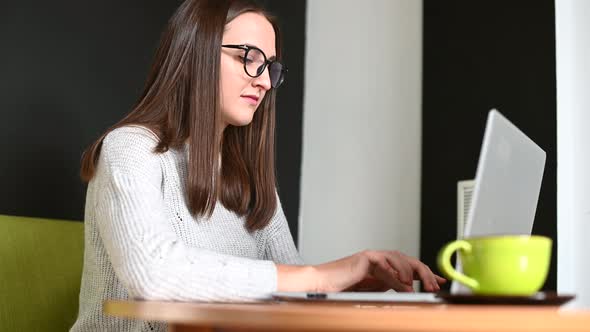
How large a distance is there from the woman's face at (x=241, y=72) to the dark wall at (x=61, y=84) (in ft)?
2.90

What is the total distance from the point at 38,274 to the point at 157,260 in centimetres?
102

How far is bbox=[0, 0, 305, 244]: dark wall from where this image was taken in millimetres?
2330

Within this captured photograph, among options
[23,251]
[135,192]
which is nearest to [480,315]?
[135,192]

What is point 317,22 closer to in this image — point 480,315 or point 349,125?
point 349,125

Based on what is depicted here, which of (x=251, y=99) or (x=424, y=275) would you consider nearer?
(x=424, y=275)

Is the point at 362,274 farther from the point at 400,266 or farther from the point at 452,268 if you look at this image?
the point at 452,268

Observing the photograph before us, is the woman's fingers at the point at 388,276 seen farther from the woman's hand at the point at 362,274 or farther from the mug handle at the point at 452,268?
the mug handle at the point at 452,268

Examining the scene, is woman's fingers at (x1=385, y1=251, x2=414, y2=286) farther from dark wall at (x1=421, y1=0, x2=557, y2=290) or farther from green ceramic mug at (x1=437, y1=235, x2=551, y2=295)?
dark wall at (x1=421, y1=0, x2=557, y2=290)

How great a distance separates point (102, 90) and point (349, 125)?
3.89 ft

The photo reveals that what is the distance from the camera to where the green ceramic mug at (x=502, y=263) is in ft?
2.95

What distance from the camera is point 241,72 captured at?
67.4 inches

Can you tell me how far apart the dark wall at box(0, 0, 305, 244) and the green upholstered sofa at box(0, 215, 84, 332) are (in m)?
0.32

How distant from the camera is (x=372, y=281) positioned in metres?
1.47

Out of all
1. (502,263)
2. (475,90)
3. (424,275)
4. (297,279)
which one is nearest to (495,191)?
(502,263)
